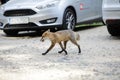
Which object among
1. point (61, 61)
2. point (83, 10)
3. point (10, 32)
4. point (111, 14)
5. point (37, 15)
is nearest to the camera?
point (61, 61)

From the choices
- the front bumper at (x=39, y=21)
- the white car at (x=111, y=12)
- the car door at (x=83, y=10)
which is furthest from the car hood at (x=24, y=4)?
the white car at (x=111, y=12)

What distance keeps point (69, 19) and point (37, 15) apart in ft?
3.65

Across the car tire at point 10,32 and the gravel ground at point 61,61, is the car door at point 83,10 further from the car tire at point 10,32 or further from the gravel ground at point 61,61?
the gravel ground at point 61,61

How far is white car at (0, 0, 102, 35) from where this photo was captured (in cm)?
1219

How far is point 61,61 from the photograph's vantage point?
812cm

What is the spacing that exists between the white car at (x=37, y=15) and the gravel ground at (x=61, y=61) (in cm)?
98

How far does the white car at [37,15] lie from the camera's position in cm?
1219

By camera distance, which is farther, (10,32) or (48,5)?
(10,32)

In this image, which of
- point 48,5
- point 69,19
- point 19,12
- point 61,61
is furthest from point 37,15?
point 61,61

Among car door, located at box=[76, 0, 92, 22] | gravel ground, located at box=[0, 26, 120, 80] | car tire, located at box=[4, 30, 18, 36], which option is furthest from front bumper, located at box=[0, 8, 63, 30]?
car door, located at box=[76, 0, 92, 22]

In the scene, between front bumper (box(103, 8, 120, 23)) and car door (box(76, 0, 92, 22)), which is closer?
front bumper (box(103, 8, 120, 23))

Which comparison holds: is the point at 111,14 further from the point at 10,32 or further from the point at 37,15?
the point at 10,32

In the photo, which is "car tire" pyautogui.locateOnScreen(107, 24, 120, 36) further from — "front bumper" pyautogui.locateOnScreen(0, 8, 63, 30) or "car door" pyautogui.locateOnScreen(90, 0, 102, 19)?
"car door" pyautogui.locateOnScreen(90, 0, 102, 19)

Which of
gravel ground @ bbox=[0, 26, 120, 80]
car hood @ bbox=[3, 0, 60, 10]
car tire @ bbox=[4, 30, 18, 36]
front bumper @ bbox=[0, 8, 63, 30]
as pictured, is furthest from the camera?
car tire @ bbox=[4, 30, 18, 36]
